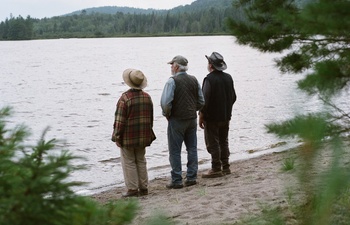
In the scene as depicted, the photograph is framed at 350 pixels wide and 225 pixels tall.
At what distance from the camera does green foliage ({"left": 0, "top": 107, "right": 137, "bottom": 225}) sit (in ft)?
5.12

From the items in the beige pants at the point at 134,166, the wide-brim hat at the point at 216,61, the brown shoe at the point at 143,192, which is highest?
the wide-brim hat at the point at 216,61

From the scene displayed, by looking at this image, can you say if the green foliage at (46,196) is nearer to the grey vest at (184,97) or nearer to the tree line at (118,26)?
the grey vest at (184,97)

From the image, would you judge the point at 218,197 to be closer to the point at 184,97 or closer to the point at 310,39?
the point at 184,97

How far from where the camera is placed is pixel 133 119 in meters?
8.43

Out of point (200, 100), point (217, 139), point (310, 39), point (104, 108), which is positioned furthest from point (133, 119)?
point (104, 108)

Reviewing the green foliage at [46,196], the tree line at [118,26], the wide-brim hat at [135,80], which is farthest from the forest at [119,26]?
the green foliage at [46,196]

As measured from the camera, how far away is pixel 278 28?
225 inches

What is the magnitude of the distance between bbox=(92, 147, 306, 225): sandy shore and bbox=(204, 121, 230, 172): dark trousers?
1.41 ft

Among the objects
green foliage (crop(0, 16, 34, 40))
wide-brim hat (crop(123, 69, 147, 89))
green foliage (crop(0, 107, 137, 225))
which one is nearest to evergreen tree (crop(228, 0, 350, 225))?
green foliage (crop(0, 107, 137, 225))

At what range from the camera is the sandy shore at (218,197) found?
714 centimetres

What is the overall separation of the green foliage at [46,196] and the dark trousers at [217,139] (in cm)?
763

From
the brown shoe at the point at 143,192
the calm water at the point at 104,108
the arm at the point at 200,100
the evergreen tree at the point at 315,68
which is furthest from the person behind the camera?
the calm water at the point at 104,108

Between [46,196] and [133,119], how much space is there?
22.3 feet

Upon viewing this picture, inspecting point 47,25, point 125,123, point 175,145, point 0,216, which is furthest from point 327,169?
point 47,25
